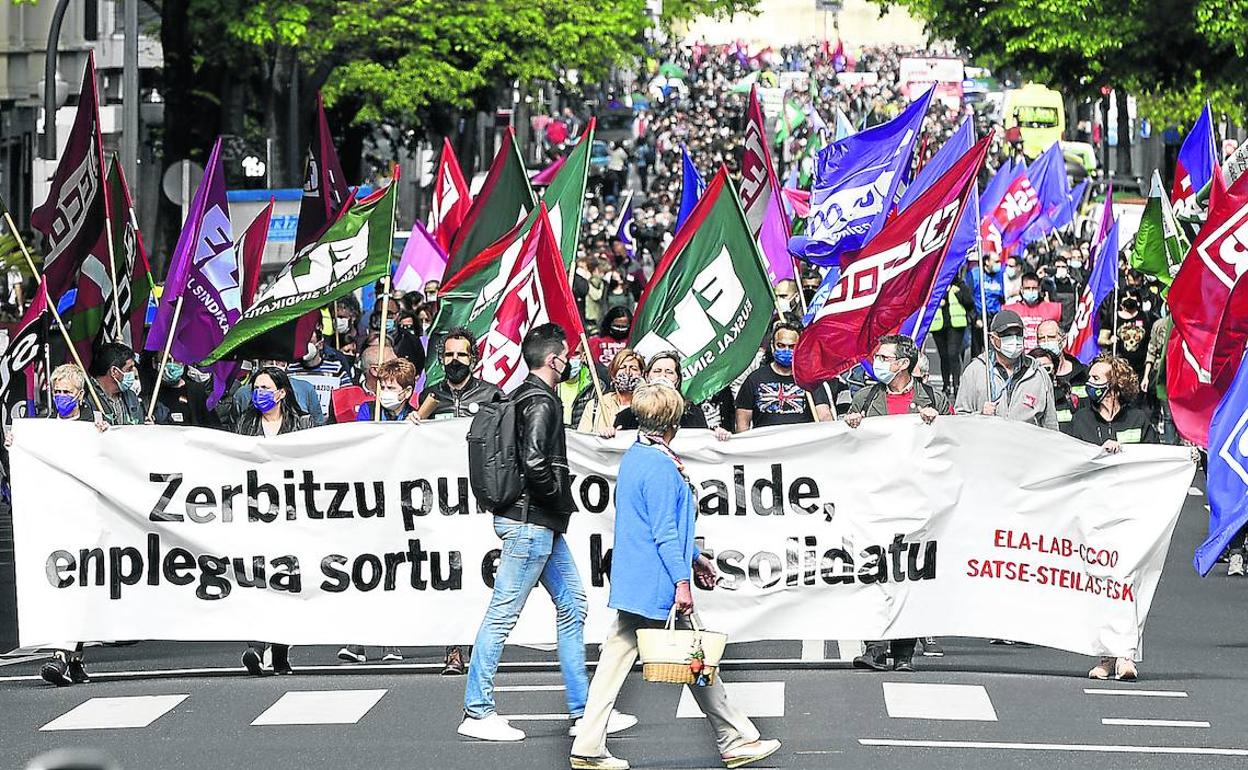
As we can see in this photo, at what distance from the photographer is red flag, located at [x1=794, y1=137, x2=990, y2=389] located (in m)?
13.5

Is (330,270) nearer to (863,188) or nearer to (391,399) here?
(391,399)

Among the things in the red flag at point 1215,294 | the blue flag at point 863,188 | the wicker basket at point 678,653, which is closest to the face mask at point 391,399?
the red flag at point 1215,294

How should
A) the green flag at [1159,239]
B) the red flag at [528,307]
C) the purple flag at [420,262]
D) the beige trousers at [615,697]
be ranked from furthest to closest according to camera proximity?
1. the purple flag at [420,262]
2. the green flag at [1159,239]
3. the red flag at [528,307]
4. the beige trousers at [615,697]

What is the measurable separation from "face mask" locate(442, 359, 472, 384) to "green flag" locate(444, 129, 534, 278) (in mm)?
3820

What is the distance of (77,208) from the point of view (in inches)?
612

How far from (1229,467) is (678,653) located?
3962 mm

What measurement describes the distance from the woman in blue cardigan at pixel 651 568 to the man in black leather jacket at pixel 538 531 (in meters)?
0.67

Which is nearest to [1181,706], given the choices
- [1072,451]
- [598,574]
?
[1072,451]

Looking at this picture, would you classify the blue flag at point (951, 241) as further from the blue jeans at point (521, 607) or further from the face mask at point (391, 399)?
the blue jeans at point (521, 607)

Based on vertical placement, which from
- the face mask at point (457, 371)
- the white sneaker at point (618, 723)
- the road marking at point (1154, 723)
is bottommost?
the road marking at point (1154, 723)

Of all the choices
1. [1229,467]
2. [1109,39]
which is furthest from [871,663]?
[1109,39]

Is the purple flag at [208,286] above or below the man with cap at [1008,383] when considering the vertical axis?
above

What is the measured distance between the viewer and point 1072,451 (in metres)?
12.1

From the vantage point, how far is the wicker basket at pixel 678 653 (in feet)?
30.6
